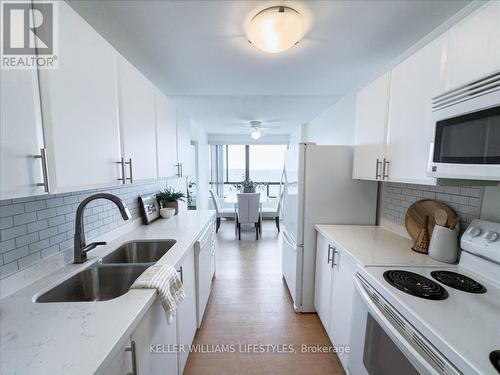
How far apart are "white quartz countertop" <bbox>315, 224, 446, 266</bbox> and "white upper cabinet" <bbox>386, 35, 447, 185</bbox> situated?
0.49 metres

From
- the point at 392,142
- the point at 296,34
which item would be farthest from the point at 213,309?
the point at 296,34

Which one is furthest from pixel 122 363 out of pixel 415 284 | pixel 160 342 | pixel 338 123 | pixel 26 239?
pixel 338 123

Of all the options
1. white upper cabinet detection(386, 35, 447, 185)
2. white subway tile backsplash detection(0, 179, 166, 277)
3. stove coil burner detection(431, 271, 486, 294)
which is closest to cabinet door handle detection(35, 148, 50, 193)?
white subway tile backsplash detection(0, 179, 166, 277)

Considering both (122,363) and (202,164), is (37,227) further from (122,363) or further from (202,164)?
(202,164)

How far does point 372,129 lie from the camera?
5.34 ft

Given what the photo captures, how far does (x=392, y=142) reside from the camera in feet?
4.61

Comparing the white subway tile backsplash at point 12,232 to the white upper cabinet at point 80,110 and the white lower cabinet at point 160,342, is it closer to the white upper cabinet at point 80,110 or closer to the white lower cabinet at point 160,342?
the white upper cabinet at point 80,110

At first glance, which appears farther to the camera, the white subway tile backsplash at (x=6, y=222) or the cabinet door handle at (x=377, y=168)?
the cabinet door handle at (x=377, y=168)

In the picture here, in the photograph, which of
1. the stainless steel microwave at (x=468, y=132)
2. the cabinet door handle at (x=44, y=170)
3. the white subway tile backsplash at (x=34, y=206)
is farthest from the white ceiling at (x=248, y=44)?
the white subway tile backsplash at (x=34, y=206)

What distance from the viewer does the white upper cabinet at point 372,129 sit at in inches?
58.9

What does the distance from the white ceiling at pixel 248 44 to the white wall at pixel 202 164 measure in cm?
218

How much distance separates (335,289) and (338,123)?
7.47 feet

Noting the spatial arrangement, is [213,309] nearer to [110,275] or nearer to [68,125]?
[110,275]

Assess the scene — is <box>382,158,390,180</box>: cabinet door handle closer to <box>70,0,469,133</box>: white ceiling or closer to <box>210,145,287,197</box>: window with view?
<box>70,0,469,133</box>: white ceiling
